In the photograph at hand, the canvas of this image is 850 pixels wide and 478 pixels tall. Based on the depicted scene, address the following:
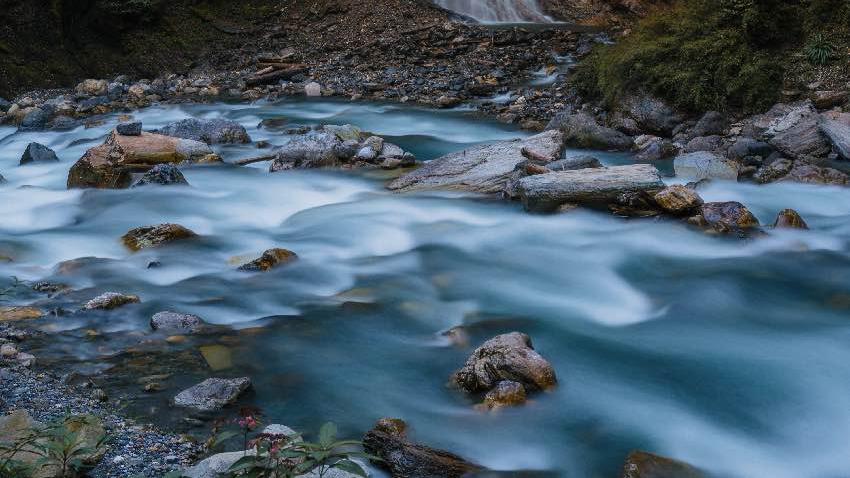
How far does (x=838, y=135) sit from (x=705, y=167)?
5.57 feet

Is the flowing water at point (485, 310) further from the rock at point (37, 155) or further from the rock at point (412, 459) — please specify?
the rock at point (37, 155)

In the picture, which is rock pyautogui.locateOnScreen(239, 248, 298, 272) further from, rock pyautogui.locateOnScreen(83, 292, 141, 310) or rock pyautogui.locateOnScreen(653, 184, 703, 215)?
rock pyautogui.locateOnScreen(653, 184, 703, 215)

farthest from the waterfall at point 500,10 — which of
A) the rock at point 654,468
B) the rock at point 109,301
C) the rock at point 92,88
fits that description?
the rock at point 654,468

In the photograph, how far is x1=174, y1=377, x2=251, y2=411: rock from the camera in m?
4.07

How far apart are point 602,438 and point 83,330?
11.0 feet

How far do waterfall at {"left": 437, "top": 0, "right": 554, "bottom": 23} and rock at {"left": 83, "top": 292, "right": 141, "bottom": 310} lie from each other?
17.7 meters

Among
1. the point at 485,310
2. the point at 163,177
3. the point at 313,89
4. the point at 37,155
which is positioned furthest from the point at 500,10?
the point at 485,310

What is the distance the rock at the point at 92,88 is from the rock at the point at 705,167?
11.9 metres

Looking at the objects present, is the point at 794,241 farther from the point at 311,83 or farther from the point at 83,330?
the point at 311,83

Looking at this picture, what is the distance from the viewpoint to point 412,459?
Result: 3553 mm

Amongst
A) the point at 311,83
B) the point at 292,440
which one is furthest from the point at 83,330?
the point at 311,83

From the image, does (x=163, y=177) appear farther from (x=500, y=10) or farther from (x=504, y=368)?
(x=500, y=10)

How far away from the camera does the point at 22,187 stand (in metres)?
9.39

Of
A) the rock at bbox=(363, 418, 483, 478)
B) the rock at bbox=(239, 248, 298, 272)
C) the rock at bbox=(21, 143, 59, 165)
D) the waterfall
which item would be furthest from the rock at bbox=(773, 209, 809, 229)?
the waterfall
